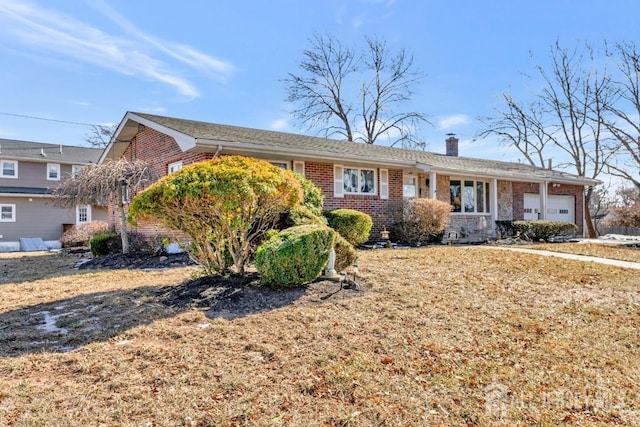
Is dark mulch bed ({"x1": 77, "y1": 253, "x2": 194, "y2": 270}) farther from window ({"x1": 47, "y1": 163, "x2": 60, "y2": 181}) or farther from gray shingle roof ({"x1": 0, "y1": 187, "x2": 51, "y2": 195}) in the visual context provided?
window ({"x1": 47, "y1": 163, "x2": 60, "y2": 181})

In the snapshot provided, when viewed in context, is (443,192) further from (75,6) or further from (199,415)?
(199,415)

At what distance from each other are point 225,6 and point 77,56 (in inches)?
341

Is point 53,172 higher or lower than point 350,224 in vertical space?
higher

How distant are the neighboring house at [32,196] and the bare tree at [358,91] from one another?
50.4 feet

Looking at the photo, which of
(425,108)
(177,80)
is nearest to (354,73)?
(425,108)

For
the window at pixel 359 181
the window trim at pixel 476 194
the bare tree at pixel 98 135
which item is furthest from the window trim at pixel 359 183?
the bare tree at pixel 98 135

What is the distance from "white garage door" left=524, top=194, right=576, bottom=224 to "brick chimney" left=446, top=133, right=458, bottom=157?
4924 millimetres

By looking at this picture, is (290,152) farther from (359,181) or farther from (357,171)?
(359,181)

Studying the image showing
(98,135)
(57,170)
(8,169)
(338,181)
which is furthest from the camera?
(98,135)

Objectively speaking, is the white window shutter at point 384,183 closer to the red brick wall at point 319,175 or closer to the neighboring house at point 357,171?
the neighboring house at point 357,171

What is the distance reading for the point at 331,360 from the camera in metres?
3.54

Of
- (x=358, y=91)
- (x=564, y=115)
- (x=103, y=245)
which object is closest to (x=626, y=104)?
(x=564, y=115)

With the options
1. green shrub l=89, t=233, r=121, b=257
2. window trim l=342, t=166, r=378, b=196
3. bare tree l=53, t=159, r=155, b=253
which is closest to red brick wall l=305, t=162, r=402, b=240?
window trim l=342, t=166, r=378, b=196

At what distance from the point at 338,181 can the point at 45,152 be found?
2019cm
